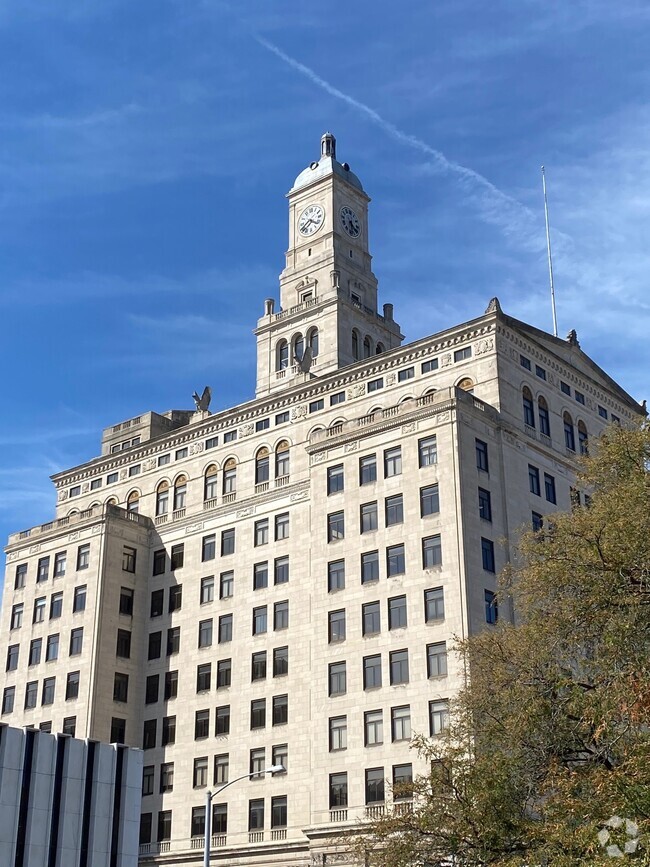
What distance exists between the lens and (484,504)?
69.4 metres

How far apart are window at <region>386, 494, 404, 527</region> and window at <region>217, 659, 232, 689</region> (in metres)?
16.6

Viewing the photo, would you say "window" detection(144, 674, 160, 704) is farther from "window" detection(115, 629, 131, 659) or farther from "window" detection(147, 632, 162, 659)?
"window" detection(115, 629, 131, 659)

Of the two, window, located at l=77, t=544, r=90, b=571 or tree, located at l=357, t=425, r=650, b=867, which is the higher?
window, located at l=77, t=544, r=90, b=571

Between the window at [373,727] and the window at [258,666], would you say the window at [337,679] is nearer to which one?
the window at [373,727]

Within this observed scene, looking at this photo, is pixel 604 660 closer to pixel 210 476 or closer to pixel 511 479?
pixel 511 479

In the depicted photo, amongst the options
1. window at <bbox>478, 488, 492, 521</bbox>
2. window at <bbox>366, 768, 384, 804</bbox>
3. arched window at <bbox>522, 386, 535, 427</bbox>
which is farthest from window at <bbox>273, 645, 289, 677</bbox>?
arched window at <bbox>522, 386, 535, 427</bbox>

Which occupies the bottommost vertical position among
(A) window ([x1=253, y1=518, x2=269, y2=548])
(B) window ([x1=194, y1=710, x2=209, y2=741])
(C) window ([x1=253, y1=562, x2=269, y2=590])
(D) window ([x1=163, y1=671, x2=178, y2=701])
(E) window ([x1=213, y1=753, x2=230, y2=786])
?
(E) window ([x1=213, y1=753, x2=230, y2=786])

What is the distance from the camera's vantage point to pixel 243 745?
75125 mm

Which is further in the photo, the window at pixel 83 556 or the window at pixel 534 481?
the window at pixel 83 556

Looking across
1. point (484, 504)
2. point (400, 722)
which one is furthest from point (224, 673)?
point (484, 504)

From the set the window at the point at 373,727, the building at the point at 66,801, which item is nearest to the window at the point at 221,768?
the building at the point at 66,801

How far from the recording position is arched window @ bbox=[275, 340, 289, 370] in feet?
312

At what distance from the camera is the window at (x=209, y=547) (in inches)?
3285

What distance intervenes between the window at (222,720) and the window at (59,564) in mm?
17408
